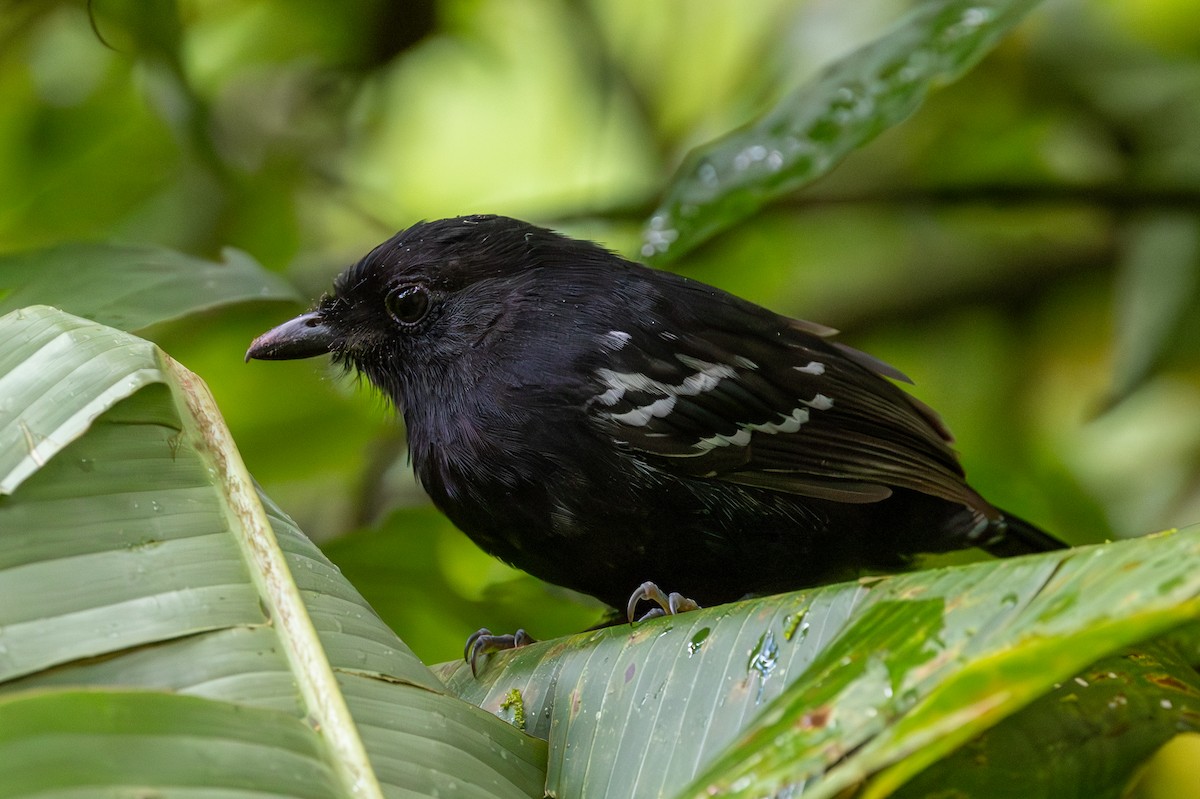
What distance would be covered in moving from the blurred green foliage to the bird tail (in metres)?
0.30

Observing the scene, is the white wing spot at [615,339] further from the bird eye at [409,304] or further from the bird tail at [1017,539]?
the bird tail at [1017,539]

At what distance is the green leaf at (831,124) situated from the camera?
124 inches

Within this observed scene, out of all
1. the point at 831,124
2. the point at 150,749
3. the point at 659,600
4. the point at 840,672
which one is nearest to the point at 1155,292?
the point at 831,124

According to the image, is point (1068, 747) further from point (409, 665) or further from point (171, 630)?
point (171, 630)

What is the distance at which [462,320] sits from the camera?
2.77 meters

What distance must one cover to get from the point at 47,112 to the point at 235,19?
2.91 feet

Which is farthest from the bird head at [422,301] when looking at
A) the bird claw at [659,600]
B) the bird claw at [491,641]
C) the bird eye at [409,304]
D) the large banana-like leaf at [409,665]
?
the large banana-like leaf at [409,665]

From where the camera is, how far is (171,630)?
150 centimetres

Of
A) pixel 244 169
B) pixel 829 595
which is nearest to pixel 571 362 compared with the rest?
pixel 829 595

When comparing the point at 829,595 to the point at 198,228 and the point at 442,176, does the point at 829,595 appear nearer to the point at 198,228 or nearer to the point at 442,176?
the point at 198,228

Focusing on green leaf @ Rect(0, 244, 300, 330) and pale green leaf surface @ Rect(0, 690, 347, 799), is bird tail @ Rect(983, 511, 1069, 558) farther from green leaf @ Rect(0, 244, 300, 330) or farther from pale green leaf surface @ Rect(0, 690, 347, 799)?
pale green leaf surface @ Rect(0, 690, 347, 799)

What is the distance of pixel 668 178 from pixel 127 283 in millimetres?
2396

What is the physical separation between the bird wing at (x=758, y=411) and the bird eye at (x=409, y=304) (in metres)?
0.51

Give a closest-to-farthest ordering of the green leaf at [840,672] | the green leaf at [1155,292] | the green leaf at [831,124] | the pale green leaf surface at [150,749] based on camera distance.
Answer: the green leaf at [840,672], the pale green leaf surface at [150,749], the green leaf at [831,124], the green leaf at [1155,292]
